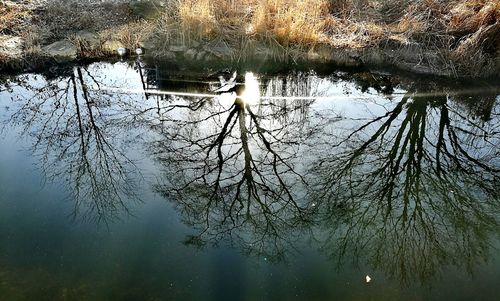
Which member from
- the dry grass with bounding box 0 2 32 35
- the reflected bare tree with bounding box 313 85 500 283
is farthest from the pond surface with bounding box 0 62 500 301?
the dry grass with bounding box 0 2 32 35

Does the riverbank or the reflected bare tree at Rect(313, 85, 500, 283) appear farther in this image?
the riverbank

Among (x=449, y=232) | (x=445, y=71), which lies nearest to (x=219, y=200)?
(x=449, y=232)

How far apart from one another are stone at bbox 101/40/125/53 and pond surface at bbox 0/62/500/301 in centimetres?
61

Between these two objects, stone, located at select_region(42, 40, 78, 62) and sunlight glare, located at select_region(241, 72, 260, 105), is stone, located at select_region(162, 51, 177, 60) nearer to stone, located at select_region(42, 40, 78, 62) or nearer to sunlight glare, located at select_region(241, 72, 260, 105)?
sunlight glare, located at select_region(241, 72, 260, 105)

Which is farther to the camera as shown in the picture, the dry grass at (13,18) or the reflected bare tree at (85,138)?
the dry grass at (13,18)

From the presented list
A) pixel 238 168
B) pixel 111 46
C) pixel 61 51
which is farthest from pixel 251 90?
pixel 61 51

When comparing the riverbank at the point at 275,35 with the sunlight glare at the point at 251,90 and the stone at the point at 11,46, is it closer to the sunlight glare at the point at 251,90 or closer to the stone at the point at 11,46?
the stone at the point at 11,46

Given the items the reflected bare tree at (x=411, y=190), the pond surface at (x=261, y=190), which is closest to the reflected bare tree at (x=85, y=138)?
the pond surface at (x=261, y=190)

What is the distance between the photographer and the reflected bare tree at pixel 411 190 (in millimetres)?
3771

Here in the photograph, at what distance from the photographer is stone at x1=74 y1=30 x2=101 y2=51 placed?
6.96 metres

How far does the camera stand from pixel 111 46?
7066 millimetres

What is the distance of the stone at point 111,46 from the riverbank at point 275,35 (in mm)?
16

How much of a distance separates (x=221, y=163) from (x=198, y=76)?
2.36 m

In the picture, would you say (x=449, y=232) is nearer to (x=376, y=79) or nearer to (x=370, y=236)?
(x=370, y=236)
